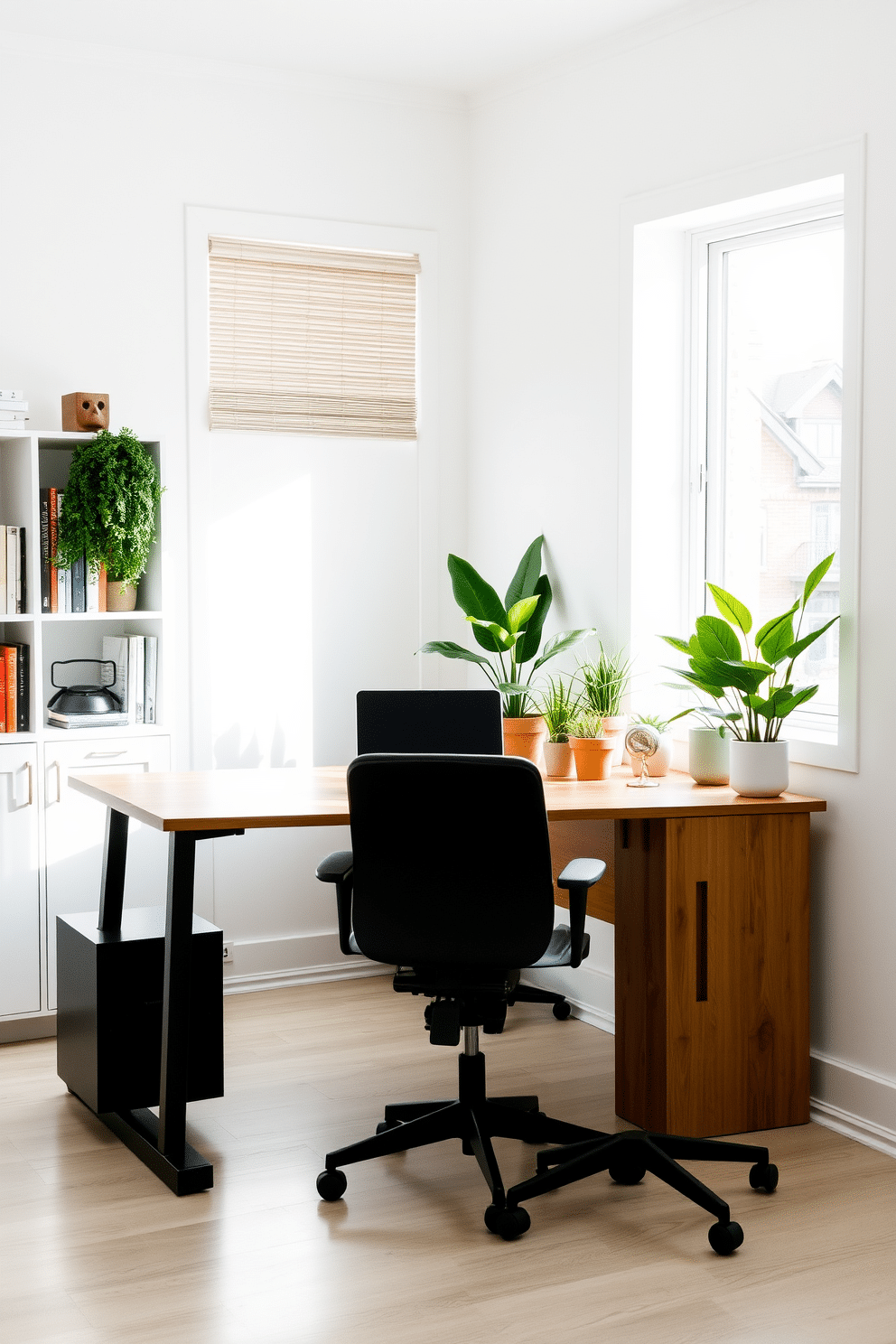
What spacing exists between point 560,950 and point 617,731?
118 centimetres

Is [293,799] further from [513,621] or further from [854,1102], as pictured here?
[854,1102]

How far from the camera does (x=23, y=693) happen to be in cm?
417

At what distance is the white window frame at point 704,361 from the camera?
342cm

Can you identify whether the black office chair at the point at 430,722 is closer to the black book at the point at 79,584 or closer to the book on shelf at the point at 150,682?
the book on shelf at the point at 150,682

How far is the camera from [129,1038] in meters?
3.44

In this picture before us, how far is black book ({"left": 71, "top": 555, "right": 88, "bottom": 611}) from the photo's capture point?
13.8 ft

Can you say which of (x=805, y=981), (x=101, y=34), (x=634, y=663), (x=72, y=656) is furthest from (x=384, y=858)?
(x=101, y=34)

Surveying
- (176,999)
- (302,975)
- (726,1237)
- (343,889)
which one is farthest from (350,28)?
(726,1237)

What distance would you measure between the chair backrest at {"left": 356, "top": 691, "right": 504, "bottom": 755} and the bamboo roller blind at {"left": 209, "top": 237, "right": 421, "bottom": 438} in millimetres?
1281

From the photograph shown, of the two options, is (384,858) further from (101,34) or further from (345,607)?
(101,34)

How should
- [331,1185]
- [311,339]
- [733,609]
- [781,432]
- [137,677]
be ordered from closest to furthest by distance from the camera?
[331,1185] → [733,609] → [781,432] → [137,677] → [311,339]

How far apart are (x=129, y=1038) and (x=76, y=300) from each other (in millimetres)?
2280

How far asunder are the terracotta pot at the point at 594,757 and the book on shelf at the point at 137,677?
1.33 m

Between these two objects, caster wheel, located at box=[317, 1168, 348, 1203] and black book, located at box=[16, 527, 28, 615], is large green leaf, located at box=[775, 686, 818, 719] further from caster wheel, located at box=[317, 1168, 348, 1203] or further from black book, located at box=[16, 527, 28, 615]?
black book, located at box=[16, 527, 28, 615]
